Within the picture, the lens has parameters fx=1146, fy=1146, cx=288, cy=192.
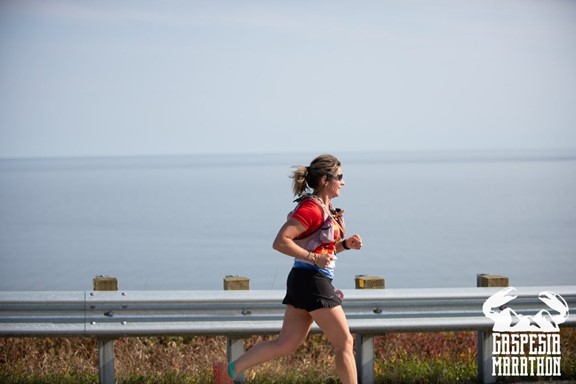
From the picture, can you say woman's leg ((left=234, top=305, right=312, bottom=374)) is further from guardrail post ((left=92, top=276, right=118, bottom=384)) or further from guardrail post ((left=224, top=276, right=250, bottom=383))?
guardrail post ((left=92, top=276, right=118, bottom=384))

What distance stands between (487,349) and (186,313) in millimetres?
2279

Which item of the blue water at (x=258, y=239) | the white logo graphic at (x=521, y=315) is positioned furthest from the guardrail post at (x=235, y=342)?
the blue water at (x=258, y=239)

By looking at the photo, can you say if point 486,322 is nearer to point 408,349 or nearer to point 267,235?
point 408,349

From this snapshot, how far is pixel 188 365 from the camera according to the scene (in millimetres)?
8859

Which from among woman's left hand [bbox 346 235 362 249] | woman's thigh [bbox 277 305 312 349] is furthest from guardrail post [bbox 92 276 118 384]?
woman's left hand [bbox 346 235 362 249]

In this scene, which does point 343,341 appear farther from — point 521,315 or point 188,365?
point 188,365

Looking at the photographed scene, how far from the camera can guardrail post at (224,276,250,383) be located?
820 cm

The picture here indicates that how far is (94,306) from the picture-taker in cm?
796

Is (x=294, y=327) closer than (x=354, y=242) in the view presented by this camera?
No

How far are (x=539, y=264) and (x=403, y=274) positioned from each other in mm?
4767

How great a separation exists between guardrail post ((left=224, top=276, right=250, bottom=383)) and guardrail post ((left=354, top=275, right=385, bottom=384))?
85cm

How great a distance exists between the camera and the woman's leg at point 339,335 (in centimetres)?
727
